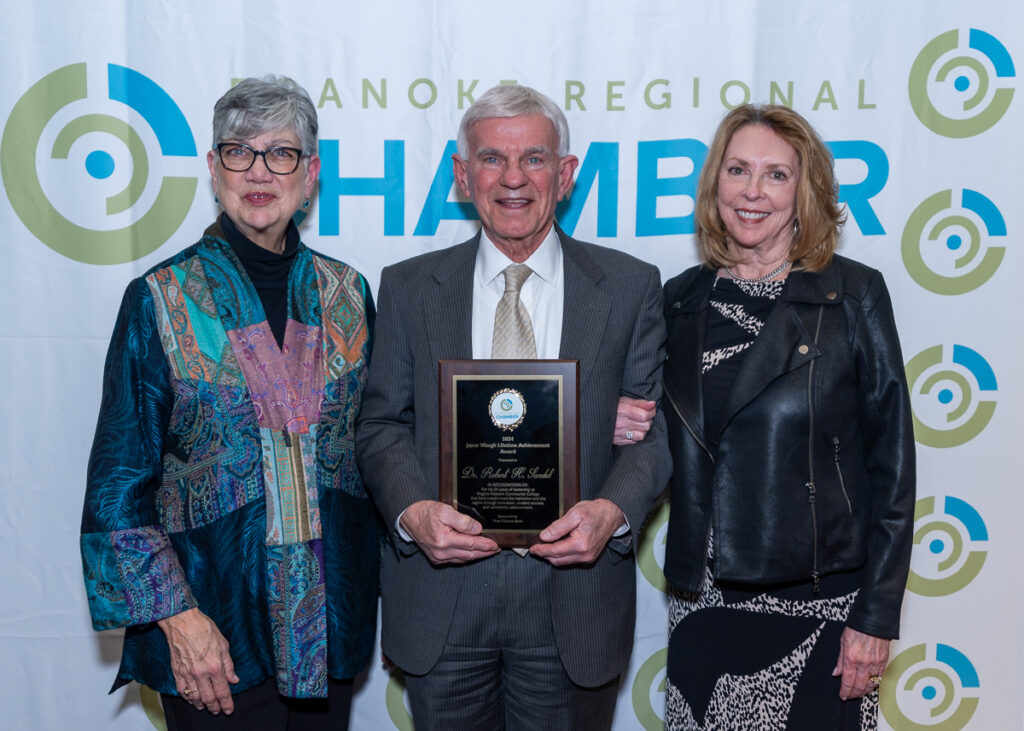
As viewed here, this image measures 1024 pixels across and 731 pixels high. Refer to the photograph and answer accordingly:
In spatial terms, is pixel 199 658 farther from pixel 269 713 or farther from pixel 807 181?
pixel 807 181

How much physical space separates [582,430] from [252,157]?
3.35 feet

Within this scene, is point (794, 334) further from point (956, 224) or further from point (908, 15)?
point (908, 15)

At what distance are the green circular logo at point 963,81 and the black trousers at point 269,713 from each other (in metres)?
2.47

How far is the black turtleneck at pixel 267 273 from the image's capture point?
2.02 meters

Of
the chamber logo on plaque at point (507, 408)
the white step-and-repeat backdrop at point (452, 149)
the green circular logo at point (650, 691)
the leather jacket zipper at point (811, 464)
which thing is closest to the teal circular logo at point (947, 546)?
the white step-and-repeat backdrop at point (452, 149)

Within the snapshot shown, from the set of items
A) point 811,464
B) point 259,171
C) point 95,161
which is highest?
point 95,161

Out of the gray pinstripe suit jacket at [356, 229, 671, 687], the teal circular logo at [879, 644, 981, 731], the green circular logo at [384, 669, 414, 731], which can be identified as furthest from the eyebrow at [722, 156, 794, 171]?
the green circular logo at [384, 669, 414, 731]

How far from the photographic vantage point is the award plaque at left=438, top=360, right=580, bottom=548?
1.84m

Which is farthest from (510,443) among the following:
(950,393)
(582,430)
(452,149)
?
(950,393)

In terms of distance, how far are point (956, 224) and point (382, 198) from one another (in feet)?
6.07

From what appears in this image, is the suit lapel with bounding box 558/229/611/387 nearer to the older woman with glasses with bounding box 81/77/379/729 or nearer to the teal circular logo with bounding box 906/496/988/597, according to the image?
the older woman with glasses with bounding box 81/77/379/729

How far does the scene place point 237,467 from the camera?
1.93 metres

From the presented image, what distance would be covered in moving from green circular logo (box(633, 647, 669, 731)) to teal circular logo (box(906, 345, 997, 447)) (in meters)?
1.15

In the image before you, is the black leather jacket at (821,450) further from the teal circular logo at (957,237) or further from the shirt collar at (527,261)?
the teal circular logo at (957,237)
